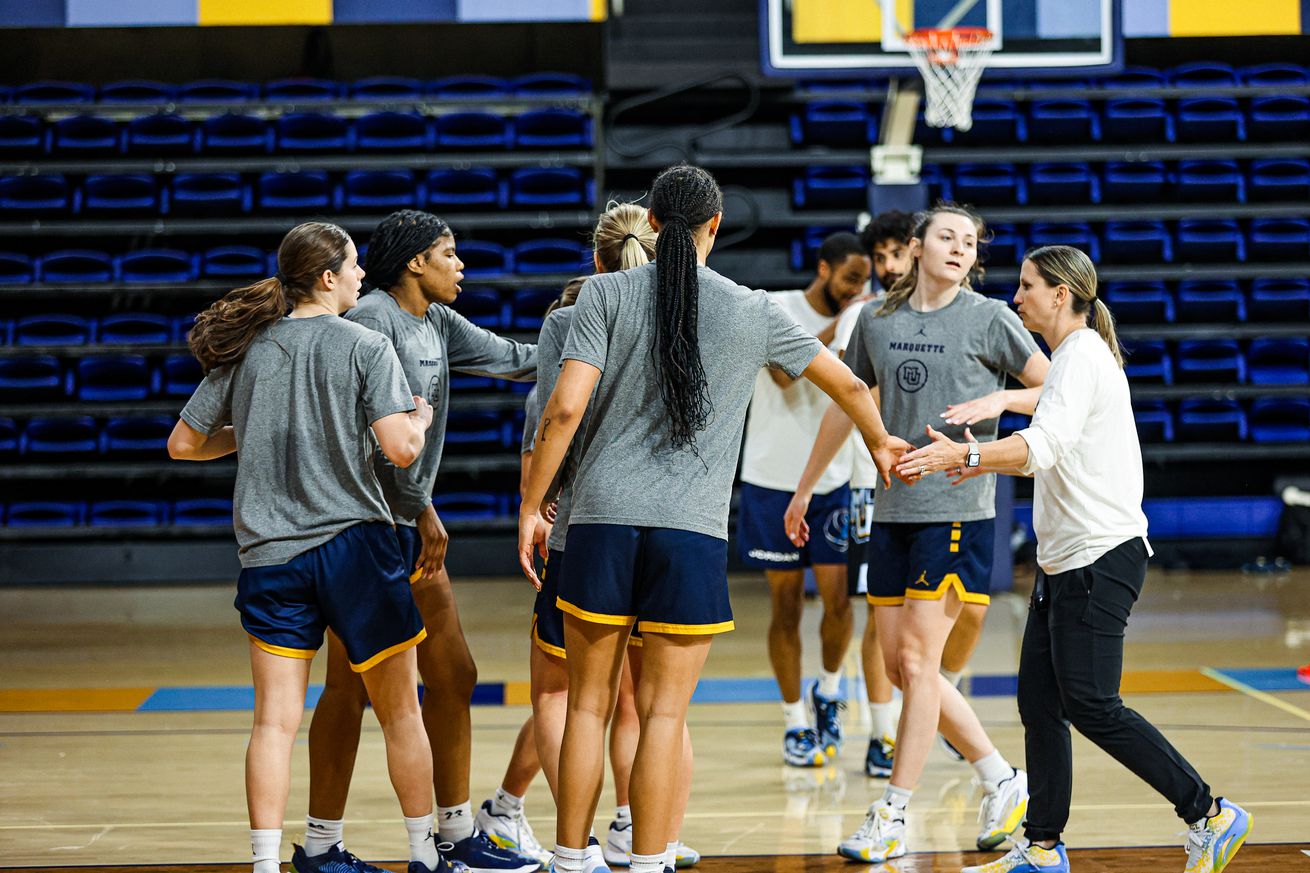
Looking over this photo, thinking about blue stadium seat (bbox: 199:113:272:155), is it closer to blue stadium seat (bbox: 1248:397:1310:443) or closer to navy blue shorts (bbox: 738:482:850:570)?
navy blue shorts (bbox: 738:482:850:570)

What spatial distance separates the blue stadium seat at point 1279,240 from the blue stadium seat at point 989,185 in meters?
1.80

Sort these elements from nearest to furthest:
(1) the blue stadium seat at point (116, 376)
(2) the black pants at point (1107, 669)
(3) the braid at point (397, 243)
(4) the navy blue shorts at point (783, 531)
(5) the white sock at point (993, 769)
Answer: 1. (2) the black pants at point (1107, 669)
2. (3) the braid at point (397, 243)
3. (5) the white sock at point (993, 769)
4. (4) the navy blue shorts at point (783, 531)
5. (1) the blue stadium seat at point (116, 376)

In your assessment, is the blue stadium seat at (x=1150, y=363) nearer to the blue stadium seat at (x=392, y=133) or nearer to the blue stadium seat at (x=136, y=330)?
the blue stadium seat at (x=392, y=133)

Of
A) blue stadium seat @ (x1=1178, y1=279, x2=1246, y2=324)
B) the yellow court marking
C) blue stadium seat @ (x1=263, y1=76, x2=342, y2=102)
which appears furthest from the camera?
blue stadium seat @ (x1=263, y1=76, x2=342, y2=102)

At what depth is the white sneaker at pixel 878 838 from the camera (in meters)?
3.37

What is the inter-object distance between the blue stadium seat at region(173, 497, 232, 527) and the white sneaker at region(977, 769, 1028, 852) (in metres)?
7.20

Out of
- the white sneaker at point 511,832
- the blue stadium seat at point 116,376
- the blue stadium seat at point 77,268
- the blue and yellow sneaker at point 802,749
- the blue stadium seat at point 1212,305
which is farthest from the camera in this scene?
the blue stadium seat at point 1212,305

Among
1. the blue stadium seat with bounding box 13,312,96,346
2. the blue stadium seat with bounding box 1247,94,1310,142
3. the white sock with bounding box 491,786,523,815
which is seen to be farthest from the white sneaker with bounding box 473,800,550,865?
the blue stadium seat with bounding box 1247,94,1310,142

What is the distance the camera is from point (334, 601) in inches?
114

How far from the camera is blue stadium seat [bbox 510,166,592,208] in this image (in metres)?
10.1

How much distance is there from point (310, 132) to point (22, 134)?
2.18m

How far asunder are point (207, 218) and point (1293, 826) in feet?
28.5

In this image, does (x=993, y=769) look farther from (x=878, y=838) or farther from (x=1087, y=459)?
(x=1087, y=459)

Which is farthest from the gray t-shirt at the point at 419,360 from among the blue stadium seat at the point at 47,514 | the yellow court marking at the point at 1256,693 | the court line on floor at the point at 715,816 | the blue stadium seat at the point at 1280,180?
the blue stadium seat at the point at 1280,180
